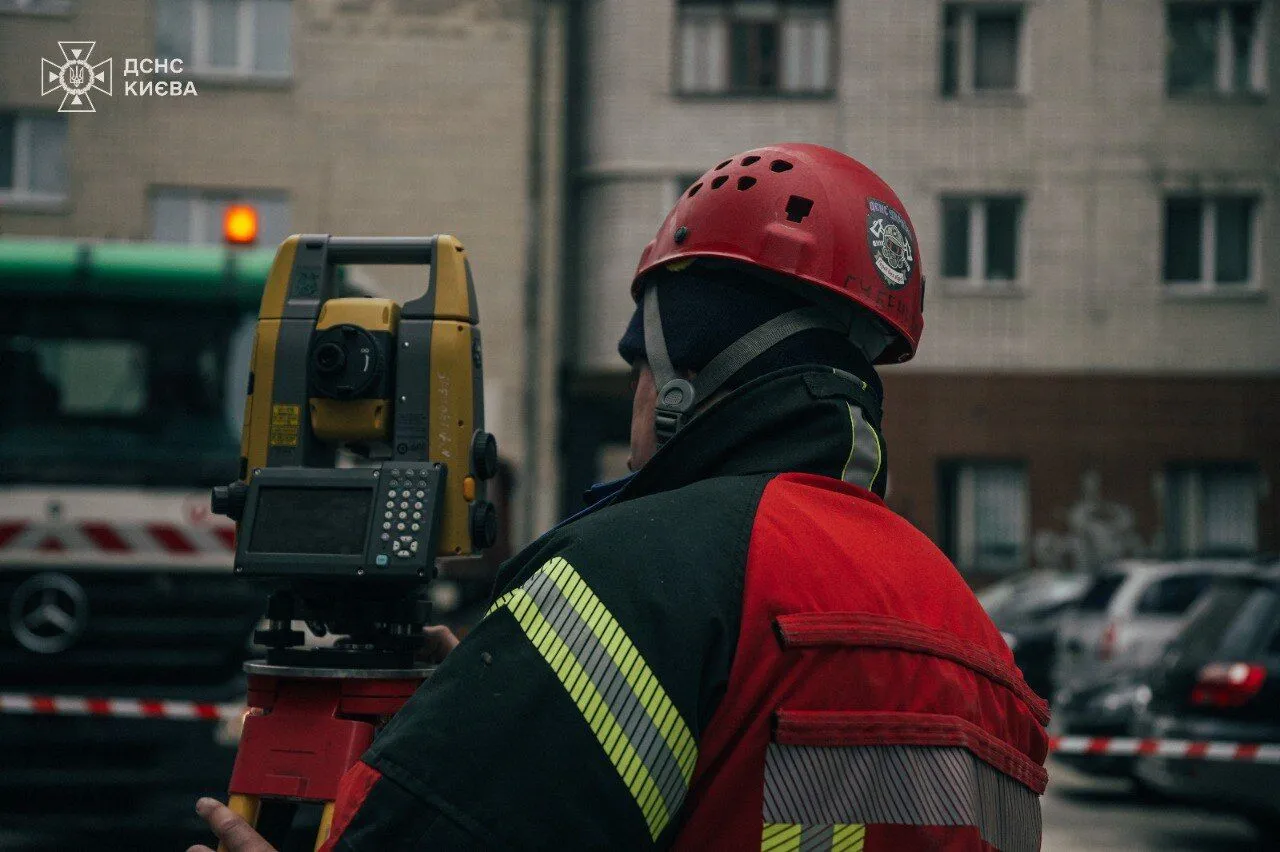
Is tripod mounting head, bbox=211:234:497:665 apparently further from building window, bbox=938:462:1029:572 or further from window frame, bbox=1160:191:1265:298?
window frame, bbox=1160:191:1265:298

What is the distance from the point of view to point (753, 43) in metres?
22.9

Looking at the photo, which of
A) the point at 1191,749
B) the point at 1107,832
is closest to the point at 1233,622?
the point at 1191,749

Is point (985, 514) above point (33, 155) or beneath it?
beneath

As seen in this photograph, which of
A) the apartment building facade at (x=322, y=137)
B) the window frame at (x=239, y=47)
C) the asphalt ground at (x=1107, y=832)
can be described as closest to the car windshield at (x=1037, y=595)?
the asphalt ground at (x=1107, y=832)

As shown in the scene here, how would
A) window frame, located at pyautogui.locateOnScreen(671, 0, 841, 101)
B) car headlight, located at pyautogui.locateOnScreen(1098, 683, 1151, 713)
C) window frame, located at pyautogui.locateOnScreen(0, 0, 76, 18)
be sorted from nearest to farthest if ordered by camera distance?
car headlight, located at pyautogui.locateOnScreen(1098, 683, 1151, 713) → window frame, located at pyautogui.locateOnScreen(0, 0, 76, 18) → window frame, located at pyautogui.locateOnScreen(671, 0, 841, 101)

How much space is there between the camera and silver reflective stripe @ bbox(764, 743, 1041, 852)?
1.52m

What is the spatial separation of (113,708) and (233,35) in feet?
51.9

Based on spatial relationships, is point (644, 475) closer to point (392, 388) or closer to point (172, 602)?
point (392, 388)

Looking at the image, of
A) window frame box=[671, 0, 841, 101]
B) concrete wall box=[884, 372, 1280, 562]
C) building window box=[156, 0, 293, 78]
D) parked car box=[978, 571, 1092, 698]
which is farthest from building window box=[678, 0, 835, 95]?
parked car box=[978, 571, 1092, 698]

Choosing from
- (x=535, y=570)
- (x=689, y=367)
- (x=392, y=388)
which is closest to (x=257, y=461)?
(x=392, y=388)

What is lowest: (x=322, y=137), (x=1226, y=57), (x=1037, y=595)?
(x=1037, y=595)

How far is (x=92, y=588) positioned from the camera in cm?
729

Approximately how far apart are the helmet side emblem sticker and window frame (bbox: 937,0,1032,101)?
2109cm

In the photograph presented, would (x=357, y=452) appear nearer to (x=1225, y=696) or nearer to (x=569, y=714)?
(x=569, y=714)
